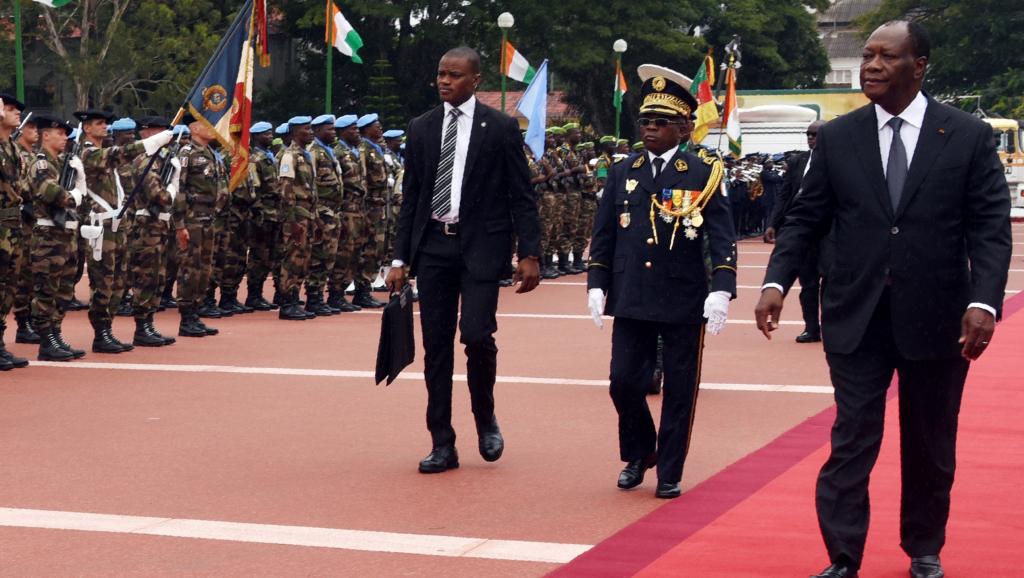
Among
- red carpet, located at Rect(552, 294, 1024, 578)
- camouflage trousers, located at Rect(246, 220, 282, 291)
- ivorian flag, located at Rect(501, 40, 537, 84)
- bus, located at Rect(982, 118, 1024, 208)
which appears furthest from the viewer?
bus, located at Rect(982, 118, 1024, 208)

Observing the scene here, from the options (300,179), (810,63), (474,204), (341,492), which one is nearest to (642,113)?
(474,204)

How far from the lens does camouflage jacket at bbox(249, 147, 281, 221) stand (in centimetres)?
1705

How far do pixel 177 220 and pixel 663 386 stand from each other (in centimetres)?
818

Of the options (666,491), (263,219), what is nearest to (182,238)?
(263,219)

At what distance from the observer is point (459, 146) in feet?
26.8

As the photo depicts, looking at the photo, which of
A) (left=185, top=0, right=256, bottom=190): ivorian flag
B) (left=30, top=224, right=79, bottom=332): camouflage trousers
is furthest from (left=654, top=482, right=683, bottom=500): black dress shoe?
(left=185, top=0, right=256, bottom=190): ivorian flag

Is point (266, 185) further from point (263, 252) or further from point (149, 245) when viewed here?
point (149, 245)

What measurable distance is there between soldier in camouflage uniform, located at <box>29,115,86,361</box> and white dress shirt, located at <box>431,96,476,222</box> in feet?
18.0

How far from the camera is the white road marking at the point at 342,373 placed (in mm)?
11484

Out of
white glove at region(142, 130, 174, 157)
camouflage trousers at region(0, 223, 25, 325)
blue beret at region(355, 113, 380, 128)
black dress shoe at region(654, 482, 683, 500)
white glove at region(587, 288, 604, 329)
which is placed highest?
blue beret at region(355, 113, 380, 128)

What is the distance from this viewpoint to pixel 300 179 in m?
16.6

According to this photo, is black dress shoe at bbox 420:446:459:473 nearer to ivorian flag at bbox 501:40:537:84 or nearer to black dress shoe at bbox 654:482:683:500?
black dress shoe at bbox 654:482:683:500

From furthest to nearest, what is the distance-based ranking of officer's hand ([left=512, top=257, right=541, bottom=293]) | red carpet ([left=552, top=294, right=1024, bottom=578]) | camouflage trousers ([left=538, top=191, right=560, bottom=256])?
Answer: camouflage trousers ([left=538, top=191, right=560, bottom=256]) → officer's hand ([left=512, top=257, right=541, bottom=293]) → red carpet ([left=552, top=294, right=1024, bottom=578])

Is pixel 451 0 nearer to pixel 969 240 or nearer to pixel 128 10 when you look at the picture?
pixel 128 10
